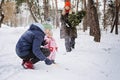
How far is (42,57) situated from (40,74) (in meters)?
A: 0.43

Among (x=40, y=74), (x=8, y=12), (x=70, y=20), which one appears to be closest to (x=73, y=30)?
(x=70, y=20)

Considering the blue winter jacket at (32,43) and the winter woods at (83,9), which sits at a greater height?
the blue winter jacket at (32,43)

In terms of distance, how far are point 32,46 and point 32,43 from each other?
0.44 feet

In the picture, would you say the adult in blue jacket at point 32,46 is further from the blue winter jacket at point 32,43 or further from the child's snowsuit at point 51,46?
the child's snowsuit at point 51,46

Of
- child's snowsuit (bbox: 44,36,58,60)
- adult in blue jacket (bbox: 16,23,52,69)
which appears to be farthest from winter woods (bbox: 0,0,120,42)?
adult in blue jacket (bbox: 16,23,52,69)

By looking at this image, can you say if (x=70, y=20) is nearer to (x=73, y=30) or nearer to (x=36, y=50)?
(x=73, y=30)

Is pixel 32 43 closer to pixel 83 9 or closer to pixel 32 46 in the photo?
pixel 32 46

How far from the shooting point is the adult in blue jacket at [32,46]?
7297mm

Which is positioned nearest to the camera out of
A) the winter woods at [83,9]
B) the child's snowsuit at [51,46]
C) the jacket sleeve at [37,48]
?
the jacket sleeve at [37,48]

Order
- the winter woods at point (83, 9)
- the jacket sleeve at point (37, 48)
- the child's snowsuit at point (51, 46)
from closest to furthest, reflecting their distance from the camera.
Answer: the jacket sleeve at point (37, 48) < the child's snowsuit at point (51, 46) < the winter woods at point (83, 9)

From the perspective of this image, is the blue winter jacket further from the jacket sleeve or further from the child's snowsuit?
the child's snowsuit

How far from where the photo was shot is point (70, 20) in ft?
38.7

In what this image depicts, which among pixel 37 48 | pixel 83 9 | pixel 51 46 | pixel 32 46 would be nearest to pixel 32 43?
pixel 32 46

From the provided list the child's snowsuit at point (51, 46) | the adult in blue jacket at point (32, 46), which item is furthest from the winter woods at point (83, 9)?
the adult in blue jacket at point (32, 46)
